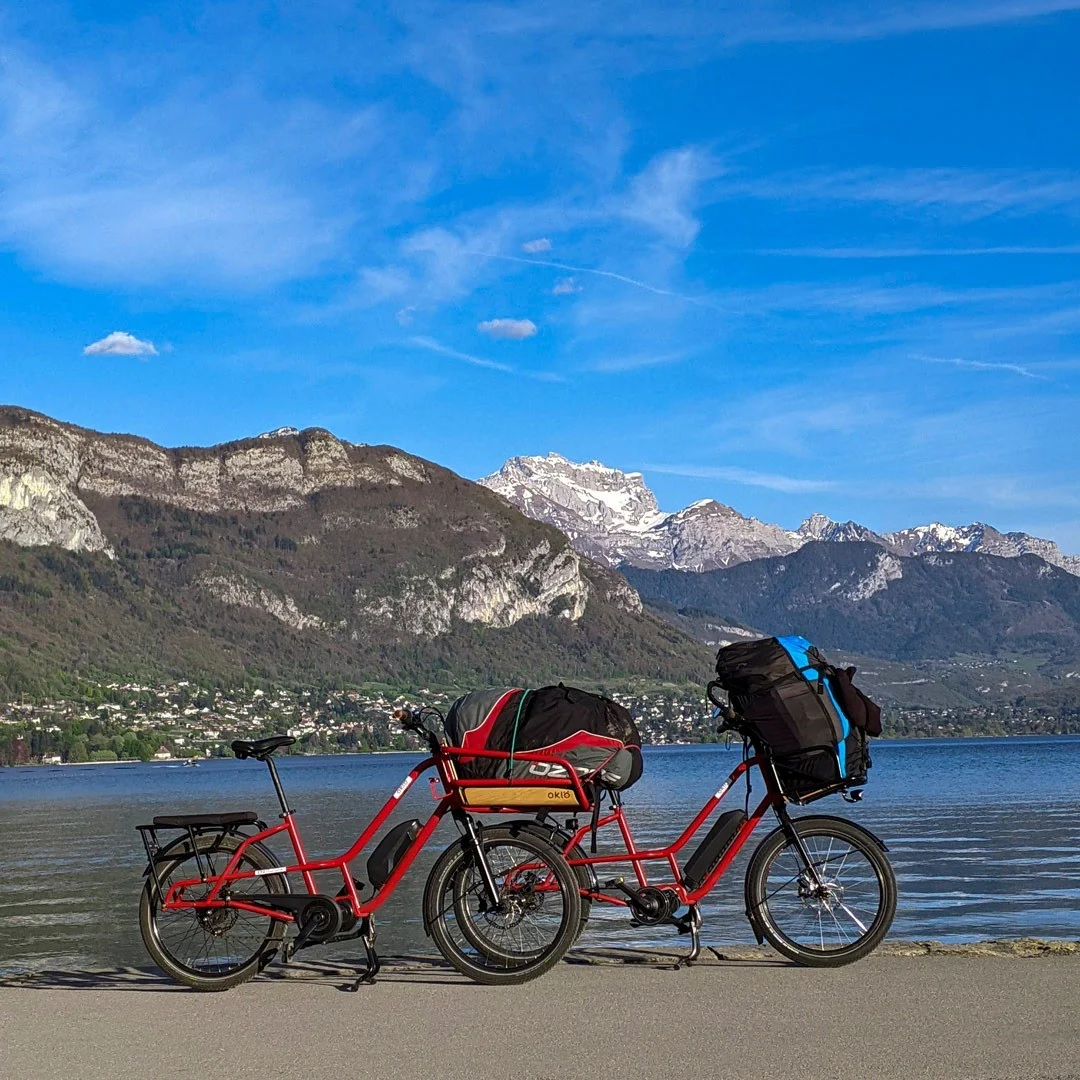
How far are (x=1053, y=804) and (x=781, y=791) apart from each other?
4767cm

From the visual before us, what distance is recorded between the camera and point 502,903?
30.1 feet

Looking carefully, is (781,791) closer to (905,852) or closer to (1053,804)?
(905,852)

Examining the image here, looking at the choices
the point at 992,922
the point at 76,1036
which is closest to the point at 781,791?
the point at 76,1036

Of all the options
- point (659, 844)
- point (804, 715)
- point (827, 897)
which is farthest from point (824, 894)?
point (659, 844)

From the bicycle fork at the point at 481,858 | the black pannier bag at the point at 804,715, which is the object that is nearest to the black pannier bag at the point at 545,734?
the bicycle fork at the point at 481,858

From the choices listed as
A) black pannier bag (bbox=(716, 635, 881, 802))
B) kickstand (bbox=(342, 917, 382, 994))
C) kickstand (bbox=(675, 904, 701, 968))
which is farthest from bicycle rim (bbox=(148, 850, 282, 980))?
black pannier bag (bbox=(716, 635, 881, 802))

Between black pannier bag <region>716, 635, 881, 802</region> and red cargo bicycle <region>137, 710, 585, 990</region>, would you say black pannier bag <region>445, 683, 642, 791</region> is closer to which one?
red cargo bicycle <region>137, 710, 585, 990</region>

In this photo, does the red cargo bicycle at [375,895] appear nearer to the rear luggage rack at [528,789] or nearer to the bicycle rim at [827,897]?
the rear luggage rack at [528,789]

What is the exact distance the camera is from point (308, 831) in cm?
4494

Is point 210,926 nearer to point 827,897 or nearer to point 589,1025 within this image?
point 589,1025

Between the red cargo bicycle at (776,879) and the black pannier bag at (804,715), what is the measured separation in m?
0.09

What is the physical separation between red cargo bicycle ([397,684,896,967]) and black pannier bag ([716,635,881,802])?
3.5 inches

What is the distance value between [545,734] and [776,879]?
5.70 ft

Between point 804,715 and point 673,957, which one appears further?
point 673,957
